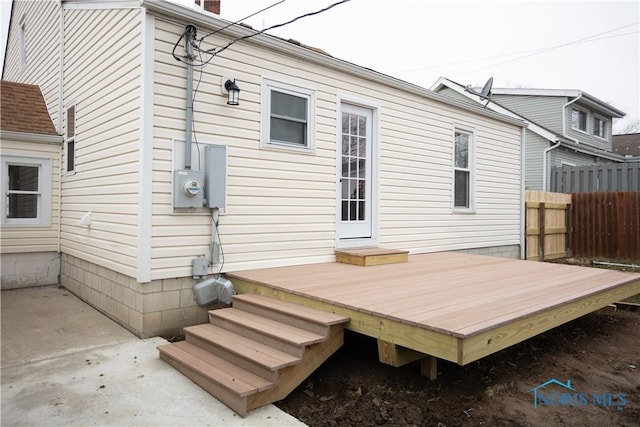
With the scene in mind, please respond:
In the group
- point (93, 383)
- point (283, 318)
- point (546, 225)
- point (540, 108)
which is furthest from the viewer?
point (540, 108)

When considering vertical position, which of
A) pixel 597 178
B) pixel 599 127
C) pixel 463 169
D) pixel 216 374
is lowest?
pixel 216 374

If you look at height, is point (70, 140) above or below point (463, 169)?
above

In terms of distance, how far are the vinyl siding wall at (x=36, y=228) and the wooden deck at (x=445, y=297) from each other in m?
3.69

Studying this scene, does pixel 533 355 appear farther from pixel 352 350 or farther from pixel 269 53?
pixel 269 53

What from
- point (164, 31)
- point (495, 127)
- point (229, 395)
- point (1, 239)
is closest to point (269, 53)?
point (164, 31)

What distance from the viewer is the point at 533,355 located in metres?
4.06

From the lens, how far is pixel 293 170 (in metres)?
5.32

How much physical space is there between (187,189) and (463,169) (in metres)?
5.67

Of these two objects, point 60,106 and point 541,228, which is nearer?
point 60,106

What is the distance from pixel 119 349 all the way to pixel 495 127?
786 cm

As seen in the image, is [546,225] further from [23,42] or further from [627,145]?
[627,145]

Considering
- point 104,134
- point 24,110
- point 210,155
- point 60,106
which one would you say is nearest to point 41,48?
point 24,110

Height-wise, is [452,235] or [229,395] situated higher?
[452,235]

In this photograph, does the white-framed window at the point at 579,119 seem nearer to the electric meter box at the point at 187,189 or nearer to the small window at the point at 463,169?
the small window at the point at 463,169
